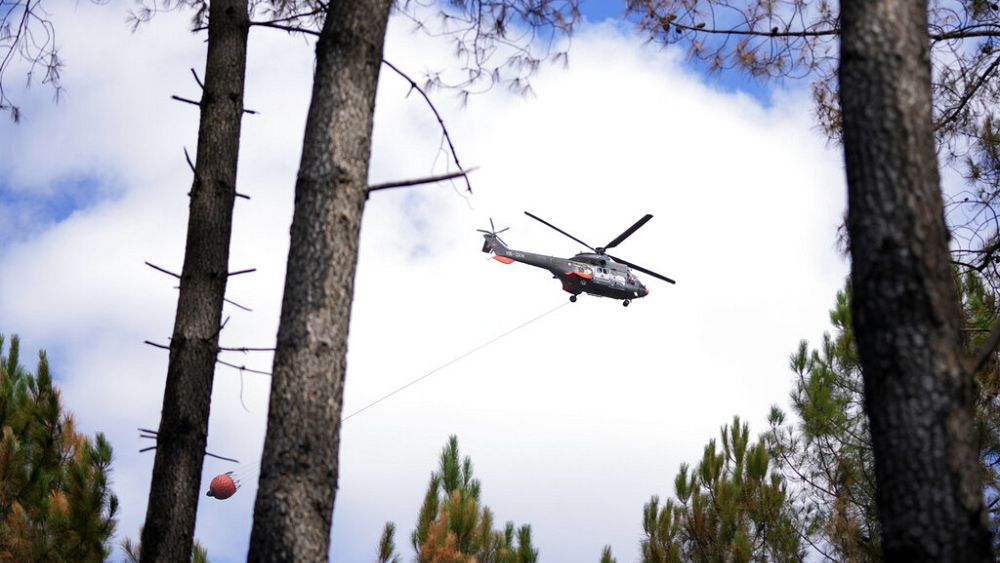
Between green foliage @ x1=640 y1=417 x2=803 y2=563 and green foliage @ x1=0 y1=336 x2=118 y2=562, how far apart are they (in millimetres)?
5949

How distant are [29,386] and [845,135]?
11.2m

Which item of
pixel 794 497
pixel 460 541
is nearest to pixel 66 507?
pixel 460 541

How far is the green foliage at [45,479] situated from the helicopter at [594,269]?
755 cm

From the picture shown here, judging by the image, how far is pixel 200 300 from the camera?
486 cm

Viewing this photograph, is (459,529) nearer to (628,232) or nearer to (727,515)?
(727,515)

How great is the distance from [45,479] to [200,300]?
7.93 meters

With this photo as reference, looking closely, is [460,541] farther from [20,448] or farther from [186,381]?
[186,381]

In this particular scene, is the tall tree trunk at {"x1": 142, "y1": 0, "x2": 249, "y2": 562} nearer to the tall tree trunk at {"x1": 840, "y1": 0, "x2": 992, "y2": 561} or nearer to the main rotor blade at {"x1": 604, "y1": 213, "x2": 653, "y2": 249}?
the tall tree trunk at {"x1": 840, "y1": 0, "x2": 992, "y2": 561}

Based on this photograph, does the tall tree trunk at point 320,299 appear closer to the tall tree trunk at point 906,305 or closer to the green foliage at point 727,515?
the tall tree trunk at point 906,305

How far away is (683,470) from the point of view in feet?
42.9

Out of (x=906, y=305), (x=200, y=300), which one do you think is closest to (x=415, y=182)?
(x=200, y=300)

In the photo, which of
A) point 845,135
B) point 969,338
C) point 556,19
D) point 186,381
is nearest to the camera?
point 845,135

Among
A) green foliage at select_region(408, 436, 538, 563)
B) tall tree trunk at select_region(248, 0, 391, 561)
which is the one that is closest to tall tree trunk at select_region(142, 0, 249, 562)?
tall tree trunk at select_region(248, 0, 391, 561)

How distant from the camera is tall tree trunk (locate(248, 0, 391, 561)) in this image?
3297 millimetres
